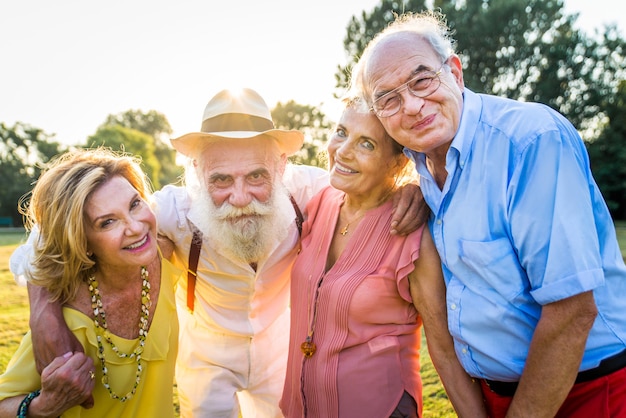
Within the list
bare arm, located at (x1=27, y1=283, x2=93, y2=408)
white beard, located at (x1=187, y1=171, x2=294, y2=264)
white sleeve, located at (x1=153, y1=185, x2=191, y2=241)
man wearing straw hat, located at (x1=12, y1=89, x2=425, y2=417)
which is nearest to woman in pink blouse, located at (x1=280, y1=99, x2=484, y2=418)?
white beard, located at (x1=187, y1=171, x2=294, y2=264)

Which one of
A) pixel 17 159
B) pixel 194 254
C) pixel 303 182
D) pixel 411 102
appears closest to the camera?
pixel 411 102

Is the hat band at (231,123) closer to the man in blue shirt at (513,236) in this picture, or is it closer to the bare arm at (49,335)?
the man in blue shirt at (513,236)

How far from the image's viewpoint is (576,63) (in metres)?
23.9

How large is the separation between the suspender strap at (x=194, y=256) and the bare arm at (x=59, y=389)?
3.21 ft

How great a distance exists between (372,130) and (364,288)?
842 millimetres

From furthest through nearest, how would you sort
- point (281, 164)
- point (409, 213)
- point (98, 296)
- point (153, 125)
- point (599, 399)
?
point (153, 125) < point (281, 164) < point (98, 296) < point (409, 213) < point (599, 399)

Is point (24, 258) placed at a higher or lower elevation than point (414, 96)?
lower

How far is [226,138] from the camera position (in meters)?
2.99

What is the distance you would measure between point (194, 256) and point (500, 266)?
1.97 meters

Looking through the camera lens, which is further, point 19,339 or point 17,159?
point 17,159

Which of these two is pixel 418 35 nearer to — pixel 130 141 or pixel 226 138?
pixel 226 138

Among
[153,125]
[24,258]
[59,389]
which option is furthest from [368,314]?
[153,125]

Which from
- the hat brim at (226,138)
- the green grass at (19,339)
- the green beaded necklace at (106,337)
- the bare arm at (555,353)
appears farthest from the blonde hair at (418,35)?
the green grass at (19,339)

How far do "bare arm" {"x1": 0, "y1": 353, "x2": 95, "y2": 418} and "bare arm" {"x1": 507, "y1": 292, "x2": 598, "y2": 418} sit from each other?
204 centimetres
